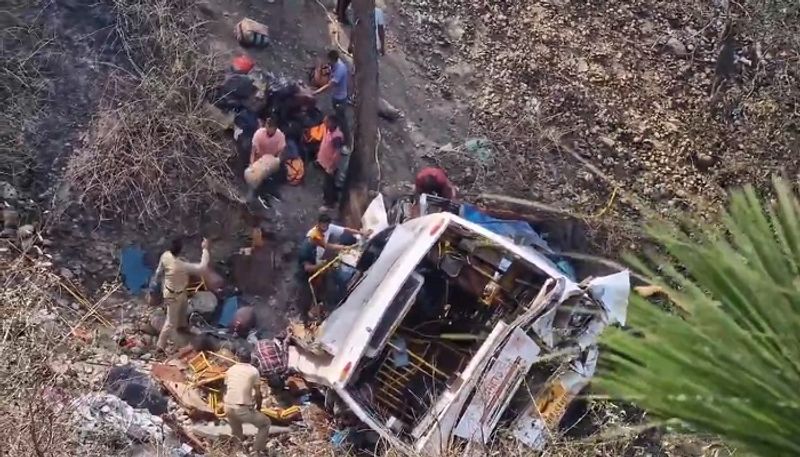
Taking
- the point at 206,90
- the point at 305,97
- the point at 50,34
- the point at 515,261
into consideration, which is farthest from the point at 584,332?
the point at 50,34

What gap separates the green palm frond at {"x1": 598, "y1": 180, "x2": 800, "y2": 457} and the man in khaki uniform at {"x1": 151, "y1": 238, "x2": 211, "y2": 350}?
4.88 metres

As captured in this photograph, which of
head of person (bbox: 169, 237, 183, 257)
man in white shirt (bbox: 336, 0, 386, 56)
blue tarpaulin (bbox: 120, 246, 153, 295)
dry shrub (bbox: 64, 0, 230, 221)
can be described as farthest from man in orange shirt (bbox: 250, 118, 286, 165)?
man in white shirt (bbox: 336, 0, 386, 56)

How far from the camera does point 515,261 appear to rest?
300 inches

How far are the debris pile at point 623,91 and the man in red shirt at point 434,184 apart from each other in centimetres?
61

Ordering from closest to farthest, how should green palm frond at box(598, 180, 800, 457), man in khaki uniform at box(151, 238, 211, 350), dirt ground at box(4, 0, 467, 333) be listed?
green palm frond at box(598, 180, 800, 457), man in khaki uniform at box(151, 238, 211, 350), dirt ground at box(4, 0, 467, 333)

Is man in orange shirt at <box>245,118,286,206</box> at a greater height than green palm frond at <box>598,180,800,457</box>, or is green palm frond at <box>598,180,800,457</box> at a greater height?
green palm frond at <box>598,180,800,457</box>

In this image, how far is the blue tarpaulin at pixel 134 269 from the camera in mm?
8414

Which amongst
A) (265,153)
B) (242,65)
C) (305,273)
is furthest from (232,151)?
(305,273)

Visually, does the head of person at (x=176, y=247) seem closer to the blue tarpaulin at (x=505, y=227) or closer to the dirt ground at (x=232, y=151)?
the dirt ground at (x=232, y=151)

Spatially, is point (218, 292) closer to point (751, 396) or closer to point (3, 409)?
point (3, 409)

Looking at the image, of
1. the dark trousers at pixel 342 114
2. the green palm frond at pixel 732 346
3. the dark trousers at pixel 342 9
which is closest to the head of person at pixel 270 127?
the dark trousers at pixel 342 114

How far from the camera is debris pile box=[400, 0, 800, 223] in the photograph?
→ 31.7 ft

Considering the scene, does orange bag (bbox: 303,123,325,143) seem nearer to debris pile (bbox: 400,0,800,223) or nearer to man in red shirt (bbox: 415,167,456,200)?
man in red shirt (bbox: 415,167,456,200)

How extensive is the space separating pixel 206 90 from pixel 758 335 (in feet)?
21.3
